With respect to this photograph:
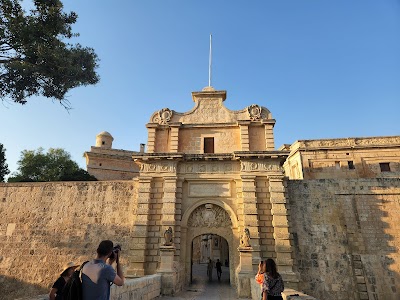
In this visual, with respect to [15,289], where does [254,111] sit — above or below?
above

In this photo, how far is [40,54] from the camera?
10.3m

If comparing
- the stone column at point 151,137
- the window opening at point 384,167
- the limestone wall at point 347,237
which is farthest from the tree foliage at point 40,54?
the window opening at point 384,167

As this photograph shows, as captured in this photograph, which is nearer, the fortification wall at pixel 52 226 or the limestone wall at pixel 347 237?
the limestone wall at pixel 347 237

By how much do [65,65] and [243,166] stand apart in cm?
976

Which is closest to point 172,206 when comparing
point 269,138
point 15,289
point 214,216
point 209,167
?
point 214,216

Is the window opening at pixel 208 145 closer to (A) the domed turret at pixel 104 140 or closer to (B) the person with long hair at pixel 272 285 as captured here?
(B) the person with long hair at pixel 272 285

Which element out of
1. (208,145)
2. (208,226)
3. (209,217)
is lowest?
(208,226)

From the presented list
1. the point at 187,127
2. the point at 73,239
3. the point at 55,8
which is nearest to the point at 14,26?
the point at 55,8

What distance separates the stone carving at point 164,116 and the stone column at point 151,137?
0.53 metres

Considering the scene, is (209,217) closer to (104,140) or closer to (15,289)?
(15,289)

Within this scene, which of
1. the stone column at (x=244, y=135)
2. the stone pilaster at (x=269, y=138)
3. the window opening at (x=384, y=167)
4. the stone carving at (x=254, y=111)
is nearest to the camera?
the stone pilaster at (x=269, y=138)

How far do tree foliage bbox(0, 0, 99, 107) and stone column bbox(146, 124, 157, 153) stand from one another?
13.5 ft

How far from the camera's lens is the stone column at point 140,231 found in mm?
11703

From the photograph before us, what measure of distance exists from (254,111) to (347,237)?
8.32 metres
